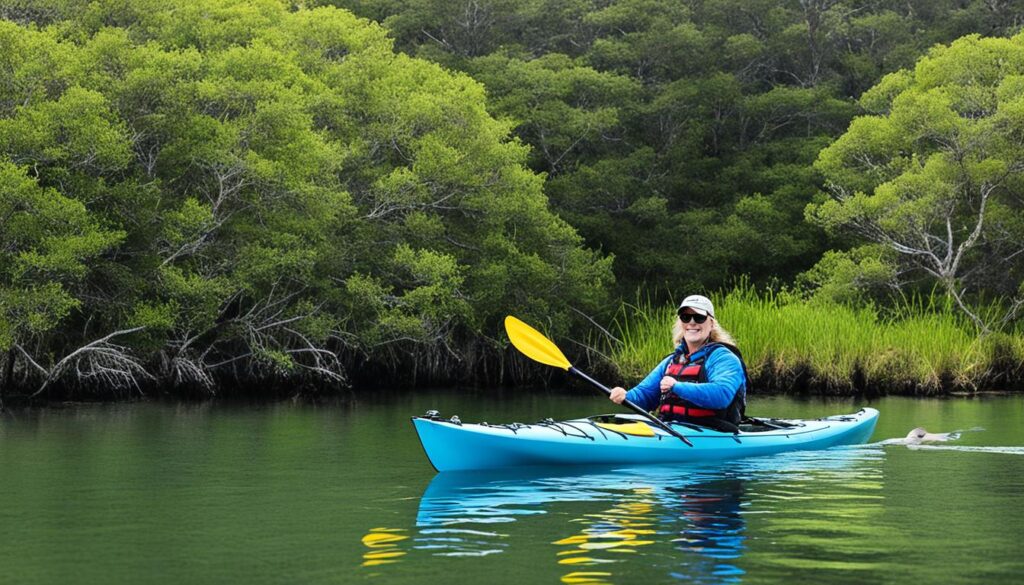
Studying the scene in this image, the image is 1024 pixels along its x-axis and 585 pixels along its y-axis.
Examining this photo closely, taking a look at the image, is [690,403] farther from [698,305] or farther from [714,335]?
[698,305]

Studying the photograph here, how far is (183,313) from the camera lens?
19.2 meters

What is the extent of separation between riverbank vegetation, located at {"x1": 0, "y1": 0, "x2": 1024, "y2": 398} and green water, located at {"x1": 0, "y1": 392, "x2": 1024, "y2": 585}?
5.77 m

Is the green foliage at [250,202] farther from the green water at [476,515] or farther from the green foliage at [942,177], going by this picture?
the green water at [476,515]

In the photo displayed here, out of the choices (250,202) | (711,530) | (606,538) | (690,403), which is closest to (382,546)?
(606,538)

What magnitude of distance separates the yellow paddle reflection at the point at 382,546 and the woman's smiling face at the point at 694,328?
11.2 ft

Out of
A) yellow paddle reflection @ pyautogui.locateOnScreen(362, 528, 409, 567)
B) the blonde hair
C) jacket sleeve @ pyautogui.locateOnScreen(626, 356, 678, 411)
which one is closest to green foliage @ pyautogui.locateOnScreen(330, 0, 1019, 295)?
jacket sleeve @ pyautogui.locateOnScreen(626, 356, 678, 411)

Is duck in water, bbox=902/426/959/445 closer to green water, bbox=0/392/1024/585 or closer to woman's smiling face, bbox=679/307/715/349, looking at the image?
green water, bbox=0/392/1024/585

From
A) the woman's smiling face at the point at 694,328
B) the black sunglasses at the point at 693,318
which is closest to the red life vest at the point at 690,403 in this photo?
the woman's smiling face at the point at 694,328

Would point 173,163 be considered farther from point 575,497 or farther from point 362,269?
point 575,497

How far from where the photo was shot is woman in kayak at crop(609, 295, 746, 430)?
34.4 feet

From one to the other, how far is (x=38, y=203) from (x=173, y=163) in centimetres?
297

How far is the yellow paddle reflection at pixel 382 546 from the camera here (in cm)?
690

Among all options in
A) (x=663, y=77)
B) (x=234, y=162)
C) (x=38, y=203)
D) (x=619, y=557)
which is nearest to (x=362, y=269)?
(x=234, y=162)

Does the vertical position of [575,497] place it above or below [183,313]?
below
